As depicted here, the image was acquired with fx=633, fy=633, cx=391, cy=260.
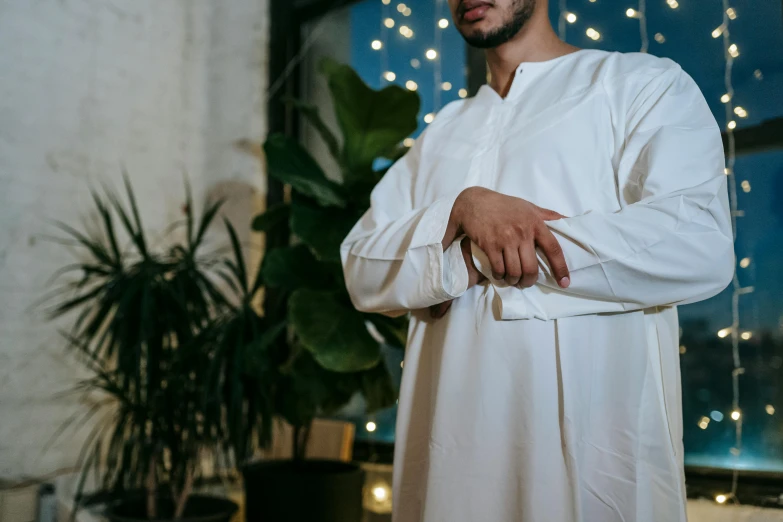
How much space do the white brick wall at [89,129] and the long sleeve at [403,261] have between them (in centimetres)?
165

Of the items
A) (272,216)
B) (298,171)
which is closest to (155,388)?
(272,216)

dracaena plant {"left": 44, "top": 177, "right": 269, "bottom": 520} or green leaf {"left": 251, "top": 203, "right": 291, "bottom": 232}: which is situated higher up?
green leaf {"left": 251, "top": 203, "right": 291, "bottom": 232}

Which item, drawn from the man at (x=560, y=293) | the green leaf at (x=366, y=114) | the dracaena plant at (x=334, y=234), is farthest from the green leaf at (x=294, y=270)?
the man at (x=560, y=293)

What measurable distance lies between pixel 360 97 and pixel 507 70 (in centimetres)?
79

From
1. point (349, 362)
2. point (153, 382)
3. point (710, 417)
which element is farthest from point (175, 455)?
point (710, 417)

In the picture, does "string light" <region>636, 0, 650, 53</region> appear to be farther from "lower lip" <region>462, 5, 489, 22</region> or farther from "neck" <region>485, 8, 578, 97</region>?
"lower lip" <region>462, 5, 489, 22</region>

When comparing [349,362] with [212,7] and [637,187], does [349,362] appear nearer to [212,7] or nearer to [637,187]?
[637,187]

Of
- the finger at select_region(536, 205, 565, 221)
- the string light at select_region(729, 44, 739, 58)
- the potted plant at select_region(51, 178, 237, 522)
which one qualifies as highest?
the string light at select_region(729, 44, 739, 58)

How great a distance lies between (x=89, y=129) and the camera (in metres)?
2.53

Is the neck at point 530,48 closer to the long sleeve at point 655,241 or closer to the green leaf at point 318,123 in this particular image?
the long sleeve at point 655,241

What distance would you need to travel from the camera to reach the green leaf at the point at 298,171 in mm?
1905

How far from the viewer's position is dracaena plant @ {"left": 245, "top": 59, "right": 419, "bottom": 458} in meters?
1.85

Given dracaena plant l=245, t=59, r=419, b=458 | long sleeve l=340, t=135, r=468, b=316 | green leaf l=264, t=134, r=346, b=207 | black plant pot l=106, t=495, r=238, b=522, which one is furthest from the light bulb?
long sleeve l=340, t=135, r=468, b=316

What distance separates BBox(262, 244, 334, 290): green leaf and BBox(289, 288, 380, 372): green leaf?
0.55 ft
